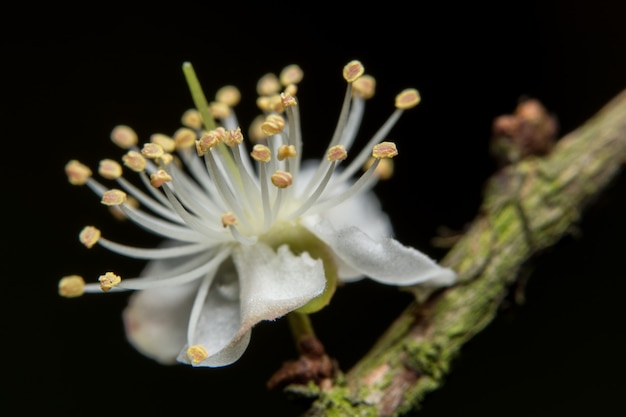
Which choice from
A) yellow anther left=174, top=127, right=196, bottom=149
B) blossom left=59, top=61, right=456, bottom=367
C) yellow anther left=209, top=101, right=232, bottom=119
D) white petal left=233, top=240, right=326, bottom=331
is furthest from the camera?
yellow anther left=209, top=101, right=232, bottom=119

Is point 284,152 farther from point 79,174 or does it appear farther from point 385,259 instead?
point 79,174

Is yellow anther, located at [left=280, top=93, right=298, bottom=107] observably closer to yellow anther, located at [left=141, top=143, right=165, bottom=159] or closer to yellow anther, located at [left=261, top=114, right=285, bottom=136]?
yellow anther, located at [left=261, top=114, right=285, bottom=136]

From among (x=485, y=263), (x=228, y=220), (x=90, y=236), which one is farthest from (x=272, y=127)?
(x=485, y=263)

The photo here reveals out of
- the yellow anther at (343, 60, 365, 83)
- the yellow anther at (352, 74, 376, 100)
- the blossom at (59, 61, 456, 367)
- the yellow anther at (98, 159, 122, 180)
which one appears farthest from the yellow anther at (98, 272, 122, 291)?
the yellow anther at (352, 74, 376, 100)

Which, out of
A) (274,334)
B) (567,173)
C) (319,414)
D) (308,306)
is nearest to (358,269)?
(308,306)

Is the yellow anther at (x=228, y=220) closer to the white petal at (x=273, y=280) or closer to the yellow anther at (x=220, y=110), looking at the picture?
the white petal at (x=273, y=280)

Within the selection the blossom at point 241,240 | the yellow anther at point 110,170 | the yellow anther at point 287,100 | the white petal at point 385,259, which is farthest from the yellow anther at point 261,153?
the yellow anther at point 110,170

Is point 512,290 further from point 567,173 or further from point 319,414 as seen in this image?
point 319,414
